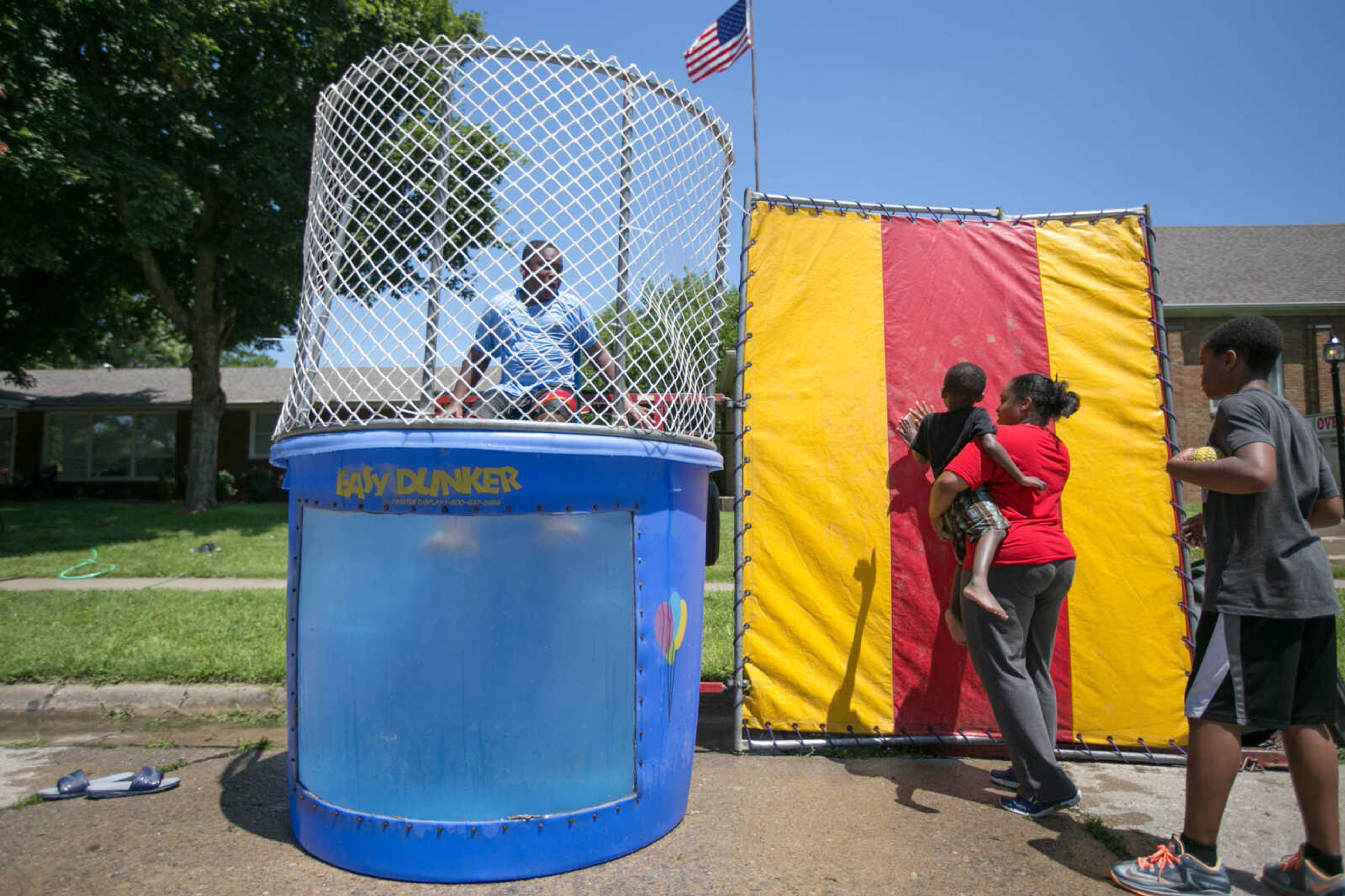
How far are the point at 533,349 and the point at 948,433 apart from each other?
2.01m

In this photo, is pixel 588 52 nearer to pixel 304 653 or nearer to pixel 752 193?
pixel 752 193

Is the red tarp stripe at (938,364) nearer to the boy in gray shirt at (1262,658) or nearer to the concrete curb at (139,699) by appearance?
the boy in gray shirt at (1262,658)

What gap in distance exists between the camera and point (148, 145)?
14.1 m

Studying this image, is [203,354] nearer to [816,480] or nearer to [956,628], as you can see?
Result: [816,480]

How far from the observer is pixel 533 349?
3.00 meters

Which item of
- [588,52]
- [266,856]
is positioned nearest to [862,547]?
[588,52]

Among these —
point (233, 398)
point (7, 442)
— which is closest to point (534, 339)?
point (233, 398)

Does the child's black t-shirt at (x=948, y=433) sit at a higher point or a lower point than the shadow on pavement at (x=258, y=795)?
higher

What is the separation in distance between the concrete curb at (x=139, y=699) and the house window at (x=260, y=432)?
22569 millimetres

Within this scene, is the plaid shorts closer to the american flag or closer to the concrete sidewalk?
the concrete sidewalk

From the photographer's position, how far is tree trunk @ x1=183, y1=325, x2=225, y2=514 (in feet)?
56.6

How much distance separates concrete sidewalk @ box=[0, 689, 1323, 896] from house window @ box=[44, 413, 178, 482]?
2577 centimetres

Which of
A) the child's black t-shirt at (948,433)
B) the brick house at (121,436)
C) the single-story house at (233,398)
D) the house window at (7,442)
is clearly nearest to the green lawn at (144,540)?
the brick house at (121,436)

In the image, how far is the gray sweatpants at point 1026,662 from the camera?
3.35 m
